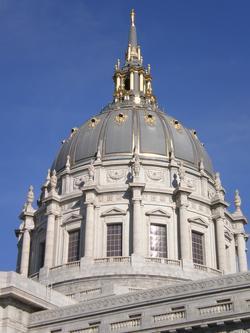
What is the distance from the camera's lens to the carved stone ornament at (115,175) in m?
65.8

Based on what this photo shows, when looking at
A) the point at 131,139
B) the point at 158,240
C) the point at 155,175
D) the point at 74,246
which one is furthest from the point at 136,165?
the point at 74,246

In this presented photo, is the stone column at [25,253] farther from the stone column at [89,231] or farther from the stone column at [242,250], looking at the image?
the stone column at [242,250]

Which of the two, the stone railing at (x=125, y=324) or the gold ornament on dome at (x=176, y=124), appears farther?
the gold ornament on dome at (x=176, y=124)

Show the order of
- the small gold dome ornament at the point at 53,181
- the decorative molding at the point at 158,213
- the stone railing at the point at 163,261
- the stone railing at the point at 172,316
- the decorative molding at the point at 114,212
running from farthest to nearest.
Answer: the small gold dome ornament at the point at 53,181 → the decorative molding at the point at 114,212 → the decorative molding at the point at 158,213 → the stone railing at the point at 163,261 → the stone railing at the point at 172,316

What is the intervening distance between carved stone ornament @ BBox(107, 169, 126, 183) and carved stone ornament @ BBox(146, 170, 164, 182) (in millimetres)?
2393

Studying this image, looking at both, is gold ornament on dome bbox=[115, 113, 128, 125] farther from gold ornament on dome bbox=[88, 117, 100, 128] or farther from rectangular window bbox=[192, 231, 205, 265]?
rectangular window bbox=[192, 231, 205, 265]

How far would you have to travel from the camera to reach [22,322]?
40.0 metres

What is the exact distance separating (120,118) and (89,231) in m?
14.6

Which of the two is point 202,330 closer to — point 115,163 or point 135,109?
point 115,163

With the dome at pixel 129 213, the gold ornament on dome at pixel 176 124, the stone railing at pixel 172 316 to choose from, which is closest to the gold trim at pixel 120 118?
the dome at pixel 129 213

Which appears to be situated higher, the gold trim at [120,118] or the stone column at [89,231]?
the gold trim at [120,118]

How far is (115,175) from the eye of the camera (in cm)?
6606

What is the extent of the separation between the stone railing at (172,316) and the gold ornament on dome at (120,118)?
122 feet

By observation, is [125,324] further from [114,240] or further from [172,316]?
[114,240]
